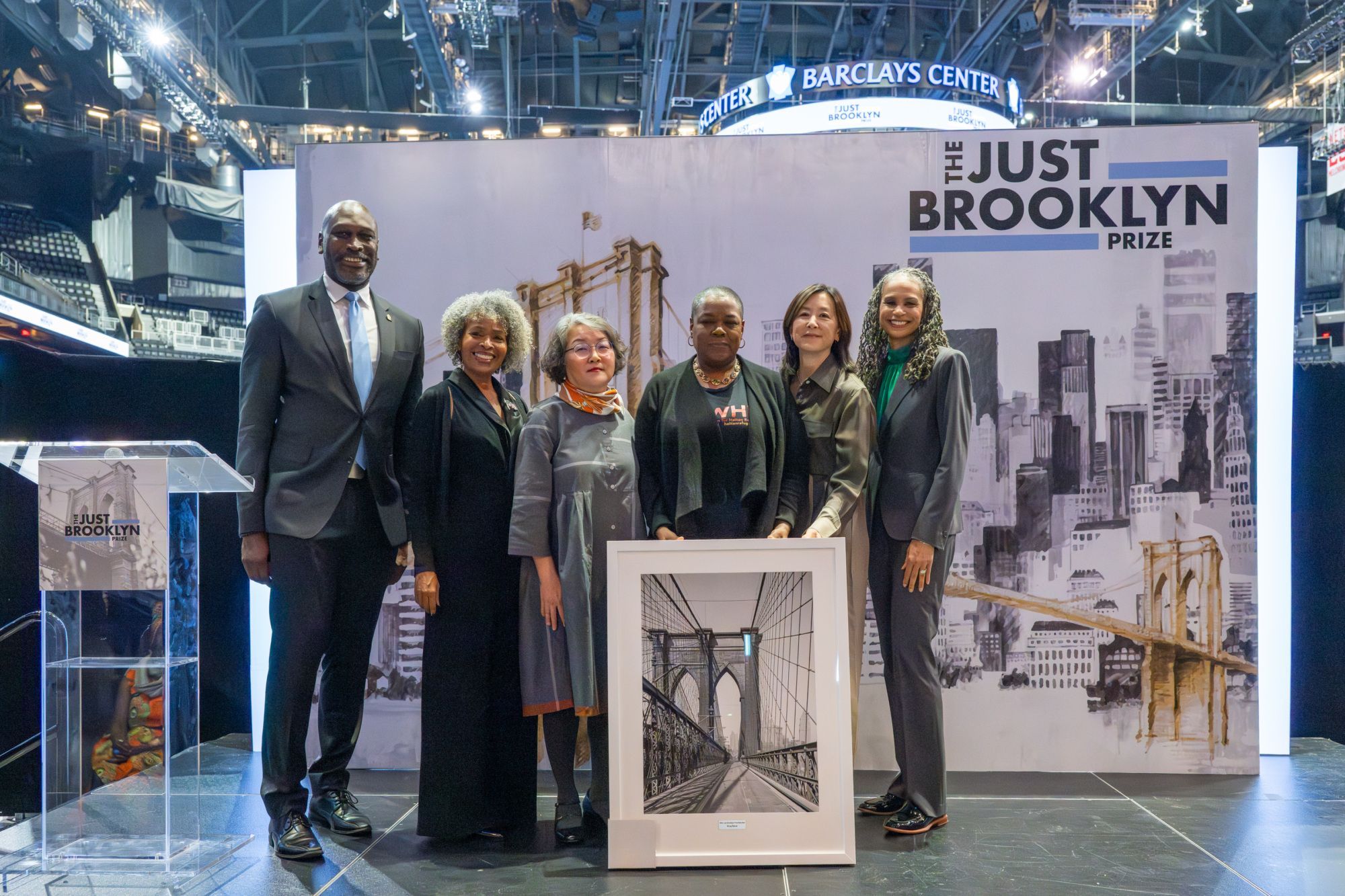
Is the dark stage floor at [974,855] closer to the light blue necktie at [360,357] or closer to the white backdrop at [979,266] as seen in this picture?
the white backdrop at [979,266]

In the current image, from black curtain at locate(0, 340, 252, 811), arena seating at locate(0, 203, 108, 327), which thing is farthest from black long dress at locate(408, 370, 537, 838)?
arena seating at locate(0, 203, 108, 327)

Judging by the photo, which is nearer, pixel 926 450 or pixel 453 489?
pixel 453 489

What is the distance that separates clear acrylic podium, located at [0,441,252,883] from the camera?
2598 millimetres

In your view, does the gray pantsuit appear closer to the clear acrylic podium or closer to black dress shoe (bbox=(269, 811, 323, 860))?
black dress shoe (bbox=(269, 811, 323, 860))

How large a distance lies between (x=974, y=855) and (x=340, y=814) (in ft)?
6.71

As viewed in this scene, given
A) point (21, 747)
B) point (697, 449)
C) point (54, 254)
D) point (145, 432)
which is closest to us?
point (697, 449)

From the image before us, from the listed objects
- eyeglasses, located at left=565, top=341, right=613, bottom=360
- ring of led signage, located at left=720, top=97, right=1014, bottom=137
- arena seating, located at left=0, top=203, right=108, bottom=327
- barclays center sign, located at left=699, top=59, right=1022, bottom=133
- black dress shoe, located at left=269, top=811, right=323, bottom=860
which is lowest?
black dress shoe, located at left=269, top=811, right=323, bottom=860

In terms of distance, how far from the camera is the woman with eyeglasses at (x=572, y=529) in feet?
9.45

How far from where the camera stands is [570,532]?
2.88 m

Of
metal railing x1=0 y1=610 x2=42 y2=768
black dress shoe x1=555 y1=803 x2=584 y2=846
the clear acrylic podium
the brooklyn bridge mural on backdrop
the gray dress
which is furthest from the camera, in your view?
metal railing x1=0 y1=610 x2=42 y2=768

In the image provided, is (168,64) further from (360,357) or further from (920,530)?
(920,530)

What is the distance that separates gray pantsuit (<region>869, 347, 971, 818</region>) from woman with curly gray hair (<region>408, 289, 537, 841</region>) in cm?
124

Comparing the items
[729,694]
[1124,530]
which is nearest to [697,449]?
[729,694]

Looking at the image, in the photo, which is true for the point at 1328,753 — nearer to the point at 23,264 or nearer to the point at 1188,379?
the point at 1188,379
